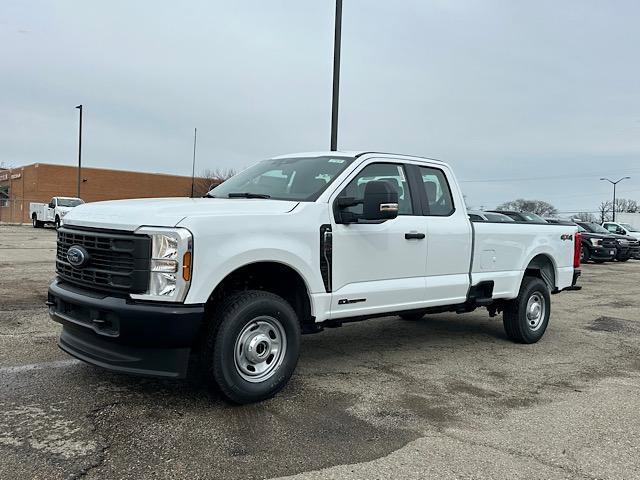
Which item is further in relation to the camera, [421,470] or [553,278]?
[553,278]

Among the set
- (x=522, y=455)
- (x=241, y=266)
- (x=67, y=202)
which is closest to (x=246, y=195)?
(x=241, y=266)

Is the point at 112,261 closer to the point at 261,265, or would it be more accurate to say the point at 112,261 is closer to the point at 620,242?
the point at 261,265

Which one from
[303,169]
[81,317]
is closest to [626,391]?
[303,169]

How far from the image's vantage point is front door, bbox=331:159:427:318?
4918mm

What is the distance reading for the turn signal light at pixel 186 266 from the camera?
389 cm

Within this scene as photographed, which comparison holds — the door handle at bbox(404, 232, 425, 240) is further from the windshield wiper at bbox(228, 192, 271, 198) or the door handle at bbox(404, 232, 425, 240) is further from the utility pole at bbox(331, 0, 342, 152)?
the utility pole at bbox(331, 0, 342, 152)

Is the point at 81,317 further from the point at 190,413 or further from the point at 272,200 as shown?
the point at 272,200

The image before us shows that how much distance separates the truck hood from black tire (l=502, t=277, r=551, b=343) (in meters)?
3.56

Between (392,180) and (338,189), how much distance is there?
907mm

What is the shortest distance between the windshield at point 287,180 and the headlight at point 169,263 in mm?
1322

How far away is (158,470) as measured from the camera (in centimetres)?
328

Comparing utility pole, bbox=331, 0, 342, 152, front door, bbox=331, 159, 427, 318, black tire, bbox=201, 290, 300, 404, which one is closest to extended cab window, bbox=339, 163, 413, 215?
front door, bbox=331, 159, 427, 318

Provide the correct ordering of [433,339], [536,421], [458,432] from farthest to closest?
[433,339] < [536,421] < [458,432]

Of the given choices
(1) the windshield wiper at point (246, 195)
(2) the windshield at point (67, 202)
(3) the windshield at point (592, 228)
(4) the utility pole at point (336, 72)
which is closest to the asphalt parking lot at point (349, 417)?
(1) the windshield wiper at point (246, 195)
